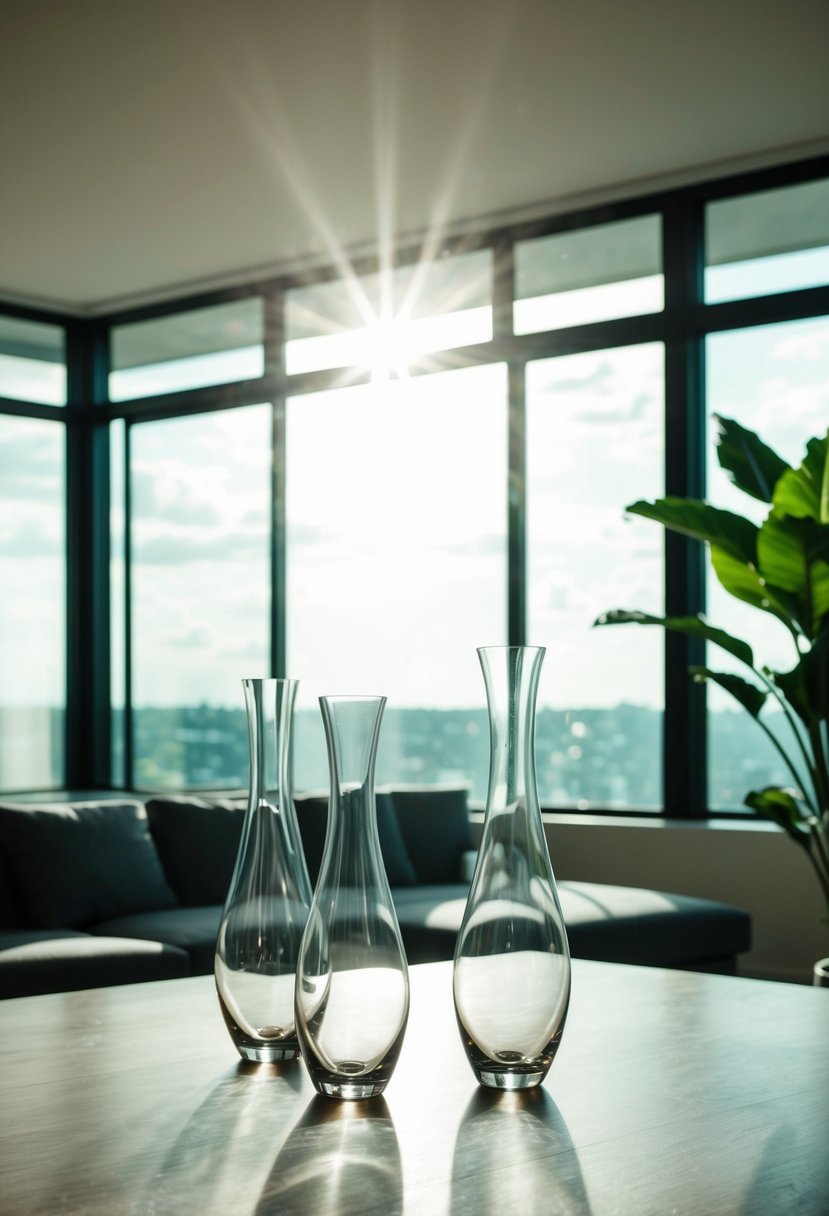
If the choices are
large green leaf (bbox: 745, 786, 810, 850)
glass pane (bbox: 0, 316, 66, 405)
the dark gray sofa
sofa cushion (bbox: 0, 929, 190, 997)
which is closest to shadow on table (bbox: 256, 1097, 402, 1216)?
sofa cushion (bbox: 0, 929, 190, 997)

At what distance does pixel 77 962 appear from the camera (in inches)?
131

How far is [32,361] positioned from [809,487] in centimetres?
448

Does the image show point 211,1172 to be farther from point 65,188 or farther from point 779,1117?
point 65,188

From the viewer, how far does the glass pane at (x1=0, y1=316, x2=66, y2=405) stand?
6613 millimetres

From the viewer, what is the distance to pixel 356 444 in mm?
5914

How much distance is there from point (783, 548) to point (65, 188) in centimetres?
315

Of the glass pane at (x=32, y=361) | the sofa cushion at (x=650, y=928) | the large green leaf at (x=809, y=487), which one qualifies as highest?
the glass pane at (x=32, y=361)

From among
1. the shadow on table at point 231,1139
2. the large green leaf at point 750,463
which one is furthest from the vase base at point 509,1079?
the large green leaf at point 750,463

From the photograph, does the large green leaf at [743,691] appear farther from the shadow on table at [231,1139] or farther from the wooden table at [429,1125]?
the shadow on table at [231,1139]

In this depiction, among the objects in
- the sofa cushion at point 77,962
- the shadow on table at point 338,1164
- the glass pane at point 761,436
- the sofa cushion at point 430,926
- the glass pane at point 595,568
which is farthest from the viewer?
the glass pane at point 595,568

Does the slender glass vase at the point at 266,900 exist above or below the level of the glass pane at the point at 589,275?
below

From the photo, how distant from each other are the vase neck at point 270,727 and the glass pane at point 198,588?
5.01 metres

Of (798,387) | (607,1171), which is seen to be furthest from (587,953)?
(607,1171)

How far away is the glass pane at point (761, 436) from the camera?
4.67m
